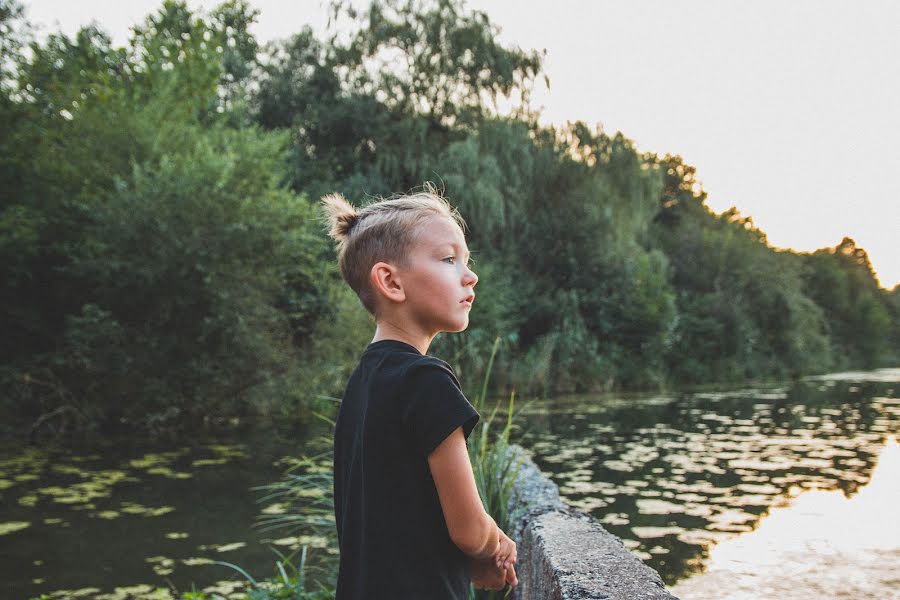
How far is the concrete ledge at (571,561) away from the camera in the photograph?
6.94 feet

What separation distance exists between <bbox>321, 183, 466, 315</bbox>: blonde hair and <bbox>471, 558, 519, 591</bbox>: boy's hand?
1.64ft

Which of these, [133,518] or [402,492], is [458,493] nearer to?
[402,492]

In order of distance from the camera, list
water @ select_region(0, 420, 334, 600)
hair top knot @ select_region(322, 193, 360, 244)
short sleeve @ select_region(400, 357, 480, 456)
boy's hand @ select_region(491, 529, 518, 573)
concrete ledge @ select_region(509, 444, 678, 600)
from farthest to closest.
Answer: water @ select_region(0, 420, 334, 600)
concrete ledge @ select_region(509, 444, 678, 600)
hair top knot @ select_region(322, 193, 360, 244)
boy's hand @ select_region(491, 529, 518, 573)
short sleeve @ select_region(400, 357, 480, 456)

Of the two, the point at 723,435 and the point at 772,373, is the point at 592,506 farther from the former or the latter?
the point at 772,373

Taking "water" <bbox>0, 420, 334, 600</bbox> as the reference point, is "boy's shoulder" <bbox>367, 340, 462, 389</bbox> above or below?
above

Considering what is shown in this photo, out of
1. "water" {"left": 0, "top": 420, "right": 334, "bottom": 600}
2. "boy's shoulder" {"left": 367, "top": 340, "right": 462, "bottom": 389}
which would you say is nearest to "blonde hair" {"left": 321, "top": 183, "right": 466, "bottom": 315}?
"boy's shoulder" {"left": 367, "top": 340, "right": 462, "bottom": 389}

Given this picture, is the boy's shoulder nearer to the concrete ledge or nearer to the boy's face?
the boy's face

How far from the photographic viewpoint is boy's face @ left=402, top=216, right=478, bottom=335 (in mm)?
1418

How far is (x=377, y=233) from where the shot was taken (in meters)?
1.47

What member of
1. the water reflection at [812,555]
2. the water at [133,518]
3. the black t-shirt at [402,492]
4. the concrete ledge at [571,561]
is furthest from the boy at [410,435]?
the water reflection at [812,555]

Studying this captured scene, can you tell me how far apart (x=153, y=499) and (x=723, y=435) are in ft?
25.3

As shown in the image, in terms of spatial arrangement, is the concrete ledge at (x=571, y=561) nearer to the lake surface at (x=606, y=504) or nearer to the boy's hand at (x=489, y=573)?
the boy's hand at (x=489, y=573)

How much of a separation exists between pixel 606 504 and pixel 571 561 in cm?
436

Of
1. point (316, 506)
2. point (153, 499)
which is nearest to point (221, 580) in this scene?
point (316, 506)
